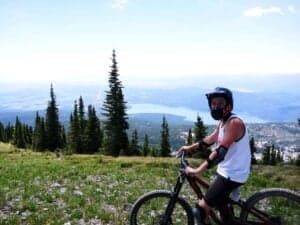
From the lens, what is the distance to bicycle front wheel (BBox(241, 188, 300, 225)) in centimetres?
826

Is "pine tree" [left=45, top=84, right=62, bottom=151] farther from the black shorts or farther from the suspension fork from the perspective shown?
the black shorts

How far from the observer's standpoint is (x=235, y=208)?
27.7 ft

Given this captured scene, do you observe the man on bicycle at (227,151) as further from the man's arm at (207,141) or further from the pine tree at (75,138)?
the pine tree at (75,138)

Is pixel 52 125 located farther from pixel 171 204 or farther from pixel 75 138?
pixel 171 204

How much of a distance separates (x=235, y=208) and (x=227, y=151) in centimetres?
143

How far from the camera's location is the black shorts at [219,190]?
26.0 ft

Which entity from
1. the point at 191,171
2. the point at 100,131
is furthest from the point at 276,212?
the point at 100,131

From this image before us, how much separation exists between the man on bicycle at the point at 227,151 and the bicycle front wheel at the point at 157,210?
1.11 metres

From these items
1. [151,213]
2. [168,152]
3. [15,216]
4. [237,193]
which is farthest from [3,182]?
[168,152]

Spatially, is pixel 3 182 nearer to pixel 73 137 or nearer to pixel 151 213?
pixel 151 213

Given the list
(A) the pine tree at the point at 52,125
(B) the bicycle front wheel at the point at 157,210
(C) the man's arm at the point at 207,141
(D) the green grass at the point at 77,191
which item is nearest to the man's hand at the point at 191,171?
(C) the man's arm at the point at 207,141

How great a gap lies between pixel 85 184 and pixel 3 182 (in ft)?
11.1

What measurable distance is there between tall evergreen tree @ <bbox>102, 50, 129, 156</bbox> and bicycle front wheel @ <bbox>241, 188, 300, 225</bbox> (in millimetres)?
54840

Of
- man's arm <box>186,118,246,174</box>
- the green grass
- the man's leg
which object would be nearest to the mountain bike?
the man's leg
